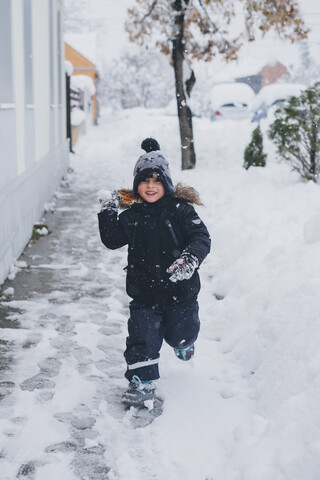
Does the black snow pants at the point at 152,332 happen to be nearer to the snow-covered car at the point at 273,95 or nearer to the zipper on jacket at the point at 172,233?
the zipper on jacket at the point at 172,233

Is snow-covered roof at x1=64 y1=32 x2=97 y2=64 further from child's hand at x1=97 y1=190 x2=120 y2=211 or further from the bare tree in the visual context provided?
child's hand at x1=97 y1=190 x2=120 y2=211

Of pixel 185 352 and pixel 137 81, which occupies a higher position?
pixel 137 81

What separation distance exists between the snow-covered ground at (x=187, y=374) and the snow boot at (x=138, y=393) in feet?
0.26

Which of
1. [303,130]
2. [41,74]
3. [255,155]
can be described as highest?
[41,74]

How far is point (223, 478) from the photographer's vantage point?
255 cm

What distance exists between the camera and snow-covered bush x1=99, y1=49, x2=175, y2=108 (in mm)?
56719

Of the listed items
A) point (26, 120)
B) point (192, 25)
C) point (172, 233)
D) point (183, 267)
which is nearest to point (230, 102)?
point (192, 25)

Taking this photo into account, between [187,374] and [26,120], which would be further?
[26,120]

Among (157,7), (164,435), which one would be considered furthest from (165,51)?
(164,435)

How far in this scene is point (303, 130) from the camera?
8914 millimetres

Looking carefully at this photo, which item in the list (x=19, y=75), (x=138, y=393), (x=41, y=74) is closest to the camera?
(x=138, y=393)

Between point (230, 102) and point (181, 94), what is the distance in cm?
1622

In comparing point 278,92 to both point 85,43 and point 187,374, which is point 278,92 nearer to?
point 187,374

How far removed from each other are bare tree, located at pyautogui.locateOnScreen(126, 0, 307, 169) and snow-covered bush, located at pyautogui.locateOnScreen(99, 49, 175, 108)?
4360cm
